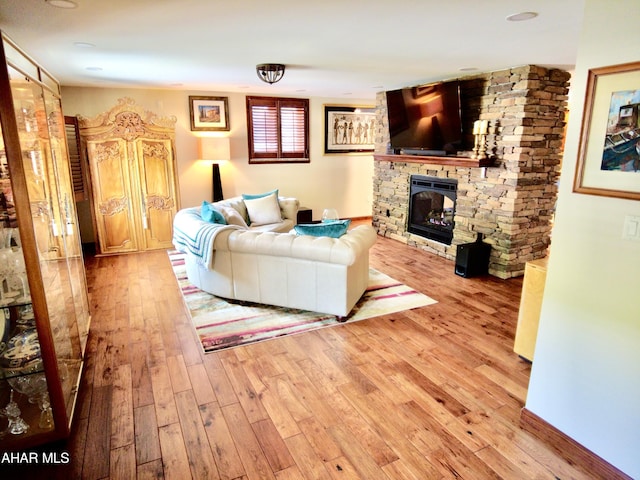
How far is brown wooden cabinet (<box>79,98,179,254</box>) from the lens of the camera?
5504 mm

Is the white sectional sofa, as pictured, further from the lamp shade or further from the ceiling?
the lamp shade

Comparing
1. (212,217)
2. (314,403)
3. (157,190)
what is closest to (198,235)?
(212,217)

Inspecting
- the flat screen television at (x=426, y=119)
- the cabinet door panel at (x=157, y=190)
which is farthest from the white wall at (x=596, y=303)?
the cabinet door panel at (x=157, y=190)

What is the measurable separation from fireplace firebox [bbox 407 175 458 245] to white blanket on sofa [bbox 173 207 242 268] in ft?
9.69

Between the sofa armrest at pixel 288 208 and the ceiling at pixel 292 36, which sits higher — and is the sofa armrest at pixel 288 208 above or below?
below

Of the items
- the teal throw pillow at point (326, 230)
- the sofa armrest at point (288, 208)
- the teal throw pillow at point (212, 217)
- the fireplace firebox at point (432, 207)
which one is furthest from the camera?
the sofa armrest at point (288, 208)

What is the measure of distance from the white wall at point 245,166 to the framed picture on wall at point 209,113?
77mm

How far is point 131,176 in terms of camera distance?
5703 mm

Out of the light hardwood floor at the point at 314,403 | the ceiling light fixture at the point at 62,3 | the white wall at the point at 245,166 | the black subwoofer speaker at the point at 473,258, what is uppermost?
the ceiling light fixture at the point at 62,3

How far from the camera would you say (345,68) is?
4.27 meters

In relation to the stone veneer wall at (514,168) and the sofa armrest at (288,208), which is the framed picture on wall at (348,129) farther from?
the stone veneer wall at (514,168)

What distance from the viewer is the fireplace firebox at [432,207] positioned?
5461 millimetres

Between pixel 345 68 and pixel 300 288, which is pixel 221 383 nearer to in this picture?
pixel 300 288

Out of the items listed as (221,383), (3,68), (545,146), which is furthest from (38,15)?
(545,146)
